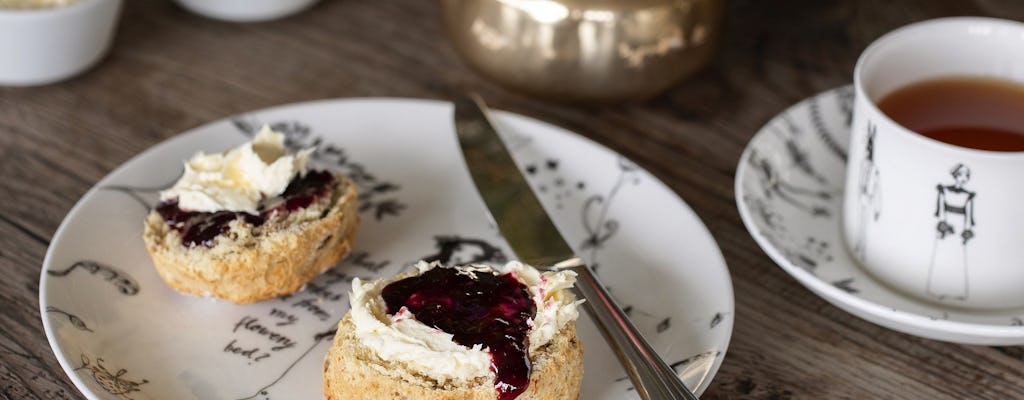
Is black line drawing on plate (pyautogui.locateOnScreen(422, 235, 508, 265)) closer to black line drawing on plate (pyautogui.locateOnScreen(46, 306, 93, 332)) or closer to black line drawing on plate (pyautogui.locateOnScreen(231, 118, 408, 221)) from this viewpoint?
black line drawing on plate (pyautogui.locateOnScreen(231, 118, 408, 221))

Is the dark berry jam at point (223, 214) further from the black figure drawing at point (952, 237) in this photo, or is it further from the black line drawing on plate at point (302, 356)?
the black figure drawing at point (952, 237)

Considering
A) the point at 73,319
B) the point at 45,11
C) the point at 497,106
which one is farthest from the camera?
the point at 497,106

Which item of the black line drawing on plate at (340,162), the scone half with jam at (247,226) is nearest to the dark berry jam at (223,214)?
the scone half with jam at (247,226)

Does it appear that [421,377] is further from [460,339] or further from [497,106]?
[497,106]

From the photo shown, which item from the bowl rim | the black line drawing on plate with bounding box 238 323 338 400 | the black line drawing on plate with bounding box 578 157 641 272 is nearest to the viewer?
the black line drawing on plate with bounding box 238 323 338 400

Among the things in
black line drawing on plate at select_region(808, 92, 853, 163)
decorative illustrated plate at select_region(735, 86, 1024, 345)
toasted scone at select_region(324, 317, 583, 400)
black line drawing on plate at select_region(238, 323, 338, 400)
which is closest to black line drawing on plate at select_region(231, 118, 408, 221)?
black line drawing on plate at select_region(238, 323, 338, 400)

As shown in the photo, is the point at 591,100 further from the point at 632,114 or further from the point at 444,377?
the point at 444,377

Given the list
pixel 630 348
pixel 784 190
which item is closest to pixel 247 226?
pixel 630 348
